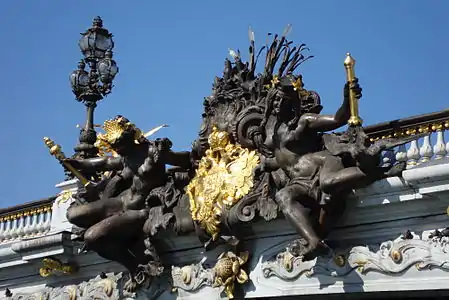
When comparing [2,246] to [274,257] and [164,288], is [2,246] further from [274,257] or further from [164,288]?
[274,257]

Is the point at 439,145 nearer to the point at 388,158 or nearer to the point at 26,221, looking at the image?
the point at 388,158

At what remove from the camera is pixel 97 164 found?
1231cm

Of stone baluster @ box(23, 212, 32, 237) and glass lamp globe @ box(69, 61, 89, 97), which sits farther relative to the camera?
glass lamp globe @ box(69, 61, 89, 97)

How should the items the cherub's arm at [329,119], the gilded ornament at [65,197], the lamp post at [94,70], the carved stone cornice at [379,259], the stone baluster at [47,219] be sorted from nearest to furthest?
the carved stone cornice at [379,259], the cherub's arm at [329,119], the gilded ornament at [65,197], the stone baluster at [47,219], the lamp post at [94,70]

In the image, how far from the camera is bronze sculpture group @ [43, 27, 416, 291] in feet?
31.3

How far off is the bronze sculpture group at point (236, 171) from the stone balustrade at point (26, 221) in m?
1.72

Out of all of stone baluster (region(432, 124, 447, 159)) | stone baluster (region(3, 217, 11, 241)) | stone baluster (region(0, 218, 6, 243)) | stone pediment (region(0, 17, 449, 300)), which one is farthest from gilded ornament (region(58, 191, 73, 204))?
stone baluster (region(432, 124, 447, 159))

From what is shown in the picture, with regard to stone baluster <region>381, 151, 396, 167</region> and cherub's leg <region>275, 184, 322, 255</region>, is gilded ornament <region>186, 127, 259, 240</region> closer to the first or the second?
cherub's leg <region>275, 184, 322, 255</region>

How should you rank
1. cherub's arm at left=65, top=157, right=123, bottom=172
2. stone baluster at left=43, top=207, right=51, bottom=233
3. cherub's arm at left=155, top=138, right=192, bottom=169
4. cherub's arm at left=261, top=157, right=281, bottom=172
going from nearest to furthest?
cherub's arm at left=261, top=157, right=281, bottom=172
cherub's arm at left=155, top=138, right=192, bottom=169
cherub's arm at left=65, top=157, right=123, bottom=172
stone baluster at left=43, top=207, right=51, bottom=233

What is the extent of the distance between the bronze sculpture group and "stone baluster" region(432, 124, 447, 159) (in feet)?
1.42

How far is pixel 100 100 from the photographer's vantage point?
1512cm

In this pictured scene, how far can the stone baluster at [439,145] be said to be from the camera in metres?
9.41

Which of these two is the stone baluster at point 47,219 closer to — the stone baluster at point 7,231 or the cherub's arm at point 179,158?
the stone baluster at point 7,231

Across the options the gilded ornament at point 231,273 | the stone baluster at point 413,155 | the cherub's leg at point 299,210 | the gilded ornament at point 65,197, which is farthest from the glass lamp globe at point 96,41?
the stone baluster at point 413,155
